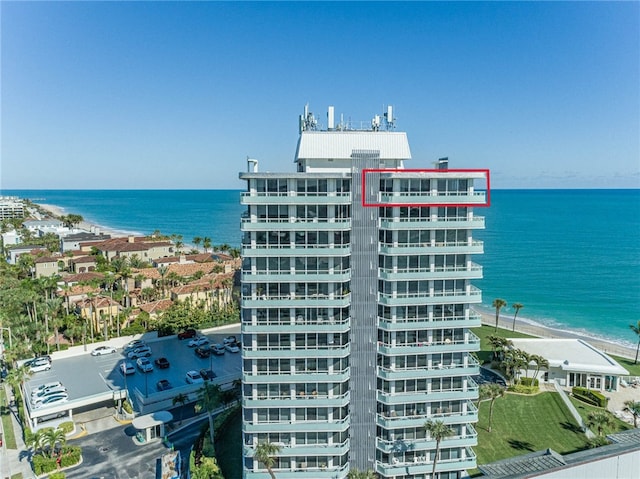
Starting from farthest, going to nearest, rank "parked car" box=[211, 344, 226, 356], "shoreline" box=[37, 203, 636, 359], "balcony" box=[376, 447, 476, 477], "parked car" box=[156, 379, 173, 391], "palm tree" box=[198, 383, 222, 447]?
1. "shoreline" box=[37, 203, 636, 359]
2. "parked car" box=[211, 344, 226, 356]
3. "parked car" box=[156, 379, 173, 391]
4. "palm tree" box=[198, 383, 222, 447]
5. "balcony" box=[376, 447, 476, 477]

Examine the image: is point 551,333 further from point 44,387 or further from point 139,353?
point 44,387

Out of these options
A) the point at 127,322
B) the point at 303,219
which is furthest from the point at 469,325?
the point at 127,322

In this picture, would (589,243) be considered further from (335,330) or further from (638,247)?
(335,330)

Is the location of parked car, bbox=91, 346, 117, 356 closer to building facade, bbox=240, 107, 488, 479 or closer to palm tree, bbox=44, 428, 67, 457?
palm tree, bbox=44, 428, 67, 457

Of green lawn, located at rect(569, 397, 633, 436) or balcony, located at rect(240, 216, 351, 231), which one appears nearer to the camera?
balcony, located at rect(240, 216, 351, 231)

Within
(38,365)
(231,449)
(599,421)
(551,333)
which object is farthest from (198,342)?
(551,333)

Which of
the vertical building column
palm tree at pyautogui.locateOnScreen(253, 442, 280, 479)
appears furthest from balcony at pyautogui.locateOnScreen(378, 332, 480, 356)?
palm tree at pyautogui.locateOnScreen(253, 442, 280, 479)
